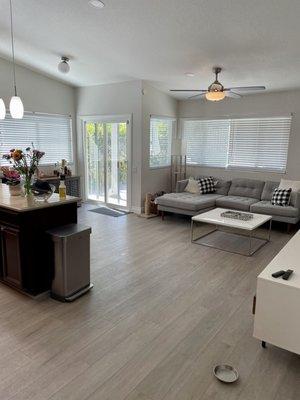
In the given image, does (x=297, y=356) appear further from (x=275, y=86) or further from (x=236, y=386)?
(x=275, y=86)

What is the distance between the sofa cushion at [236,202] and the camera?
548cm

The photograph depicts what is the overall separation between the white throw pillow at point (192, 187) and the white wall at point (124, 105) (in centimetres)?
109

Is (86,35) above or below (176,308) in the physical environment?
above

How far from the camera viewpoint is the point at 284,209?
5023mm

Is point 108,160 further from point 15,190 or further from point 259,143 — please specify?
point 15,190


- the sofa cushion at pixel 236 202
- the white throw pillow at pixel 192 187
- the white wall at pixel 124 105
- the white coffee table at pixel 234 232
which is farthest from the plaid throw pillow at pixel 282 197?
the white wall at pixel 124 105

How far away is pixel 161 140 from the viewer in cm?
678

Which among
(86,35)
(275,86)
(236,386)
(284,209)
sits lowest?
(236,386)

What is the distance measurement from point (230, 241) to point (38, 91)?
15.9 ft

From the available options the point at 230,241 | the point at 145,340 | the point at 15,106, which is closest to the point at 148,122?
the point at 230,241

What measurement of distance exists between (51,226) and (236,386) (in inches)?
84.8

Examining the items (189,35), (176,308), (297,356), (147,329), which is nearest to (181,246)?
(176,308)

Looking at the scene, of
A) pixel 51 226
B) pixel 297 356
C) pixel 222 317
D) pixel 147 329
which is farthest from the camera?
pixel 51 226

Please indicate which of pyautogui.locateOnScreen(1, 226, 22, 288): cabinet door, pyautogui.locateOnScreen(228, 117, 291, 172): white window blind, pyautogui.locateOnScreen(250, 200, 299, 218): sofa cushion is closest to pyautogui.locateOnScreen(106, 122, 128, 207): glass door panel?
pyautogui.locateOnScreen(228, 117, 291, 172): white window blind
